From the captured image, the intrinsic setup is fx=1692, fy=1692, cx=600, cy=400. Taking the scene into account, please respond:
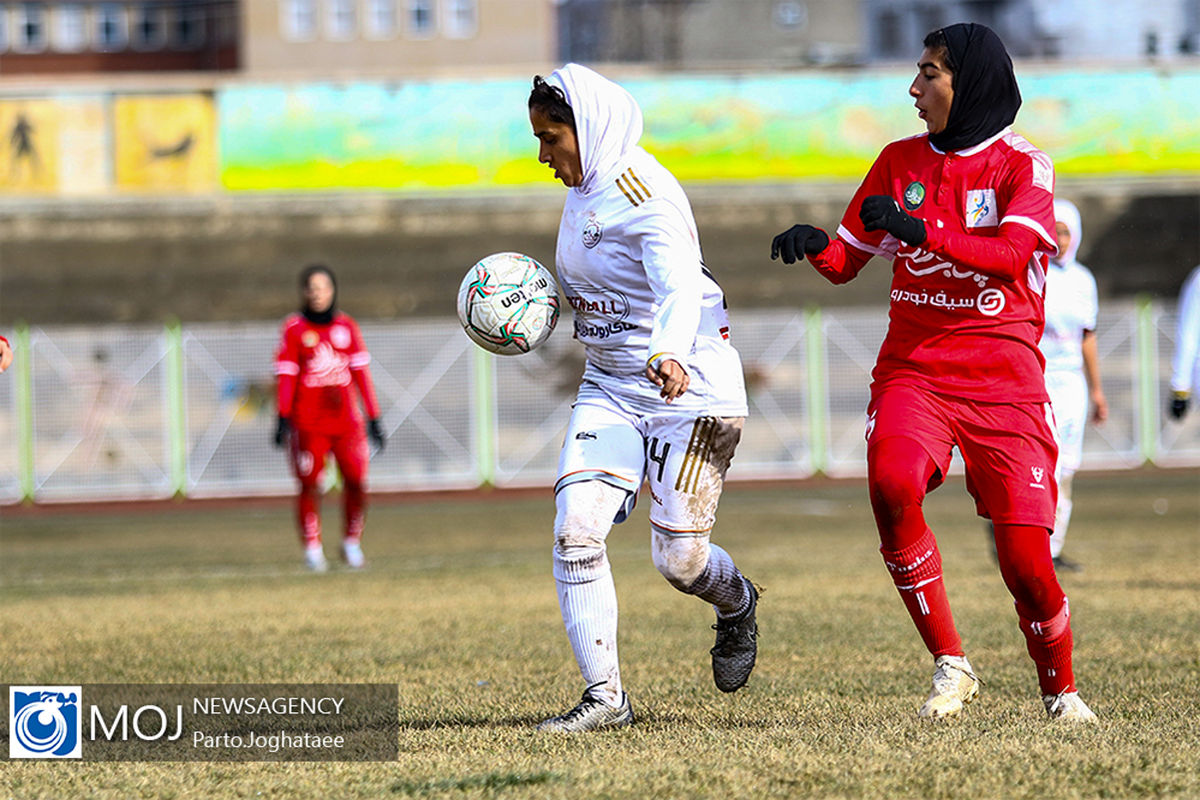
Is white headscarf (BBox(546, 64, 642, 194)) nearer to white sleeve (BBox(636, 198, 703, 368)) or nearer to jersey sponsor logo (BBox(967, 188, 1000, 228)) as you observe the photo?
white sleeve (BBox(636, 198, 703, 368))

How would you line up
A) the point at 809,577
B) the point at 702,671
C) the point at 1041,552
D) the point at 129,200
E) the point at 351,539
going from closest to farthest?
1. the point at 1041,552
2. the point at 702,671
3. the point at 809,577
4. the point at 351,539
5. the point at 129,200

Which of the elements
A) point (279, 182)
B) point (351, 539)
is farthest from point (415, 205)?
point (351, 539)

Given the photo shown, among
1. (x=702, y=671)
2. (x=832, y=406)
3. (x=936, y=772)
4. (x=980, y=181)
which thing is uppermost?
(x=980, y=181)

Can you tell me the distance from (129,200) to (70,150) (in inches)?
53.0

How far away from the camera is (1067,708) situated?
18.4ft

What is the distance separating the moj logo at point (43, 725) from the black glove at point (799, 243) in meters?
2.80

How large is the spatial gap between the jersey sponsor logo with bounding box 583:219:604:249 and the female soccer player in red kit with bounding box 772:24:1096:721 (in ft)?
2.07

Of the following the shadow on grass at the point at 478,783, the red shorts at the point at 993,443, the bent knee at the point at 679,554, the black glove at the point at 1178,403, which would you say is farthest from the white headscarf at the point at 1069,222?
the shadow on grass at the point at 478,783

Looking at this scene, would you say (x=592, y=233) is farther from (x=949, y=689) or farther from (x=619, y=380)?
(x=949, y=689)

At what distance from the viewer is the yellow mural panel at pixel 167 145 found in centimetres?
3028

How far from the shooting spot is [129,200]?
30875mm

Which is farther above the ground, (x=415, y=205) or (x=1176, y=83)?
(x=1176, y=83)

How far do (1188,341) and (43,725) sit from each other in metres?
7.75

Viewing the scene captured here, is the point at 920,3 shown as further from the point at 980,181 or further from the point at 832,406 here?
the point at 980,181
